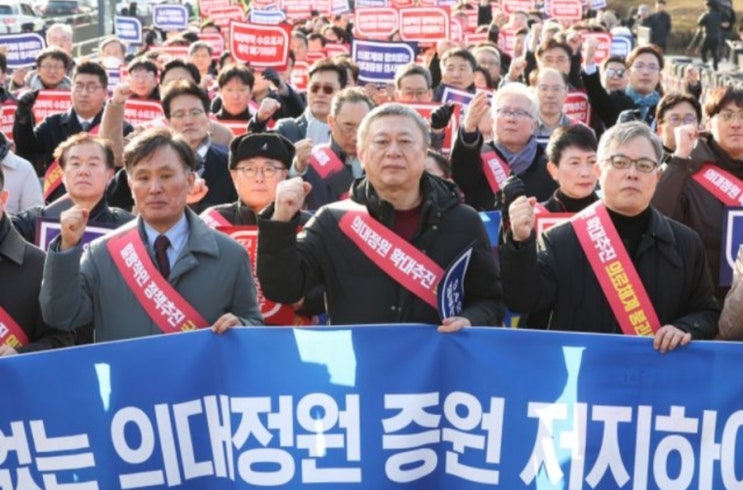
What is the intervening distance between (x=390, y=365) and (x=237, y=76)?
5.94m

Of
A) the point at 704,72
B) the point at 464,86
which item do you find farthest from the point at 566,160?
the point at 704,72

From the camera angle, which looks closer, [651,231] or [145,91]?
[651,231]

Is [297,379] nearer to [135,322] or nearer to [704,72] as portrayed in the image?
[135,322]

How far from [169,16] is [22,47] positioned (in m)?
8.85

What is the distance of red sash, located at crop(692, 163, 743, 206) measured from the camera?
6.26 meters

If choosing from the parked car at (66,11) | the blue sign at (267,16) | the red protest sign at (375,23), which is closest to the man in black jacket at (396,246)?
the red protest sign at (375,23)

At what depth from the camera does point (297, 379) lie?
15.8 feet

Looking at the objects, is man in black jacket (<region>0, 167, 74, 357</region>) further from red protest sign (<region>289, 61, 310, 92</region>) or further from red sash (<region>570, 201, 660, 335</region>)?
red protest sign (<region>289, 61, 310, 92</region>)

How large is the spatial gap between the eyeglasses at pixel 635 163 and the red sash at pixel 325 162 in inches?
107

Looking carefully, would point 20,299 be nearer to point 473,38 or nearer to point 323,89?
point 323,89

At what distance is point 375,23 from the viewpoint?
19.1 meters

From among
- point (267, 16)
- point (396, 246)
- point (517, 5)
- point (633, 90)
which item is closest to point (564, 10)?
point (517, 5)

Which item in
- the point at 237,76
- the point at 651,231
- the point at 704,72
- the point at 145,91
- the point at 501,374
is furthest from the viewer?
the point at 704,72

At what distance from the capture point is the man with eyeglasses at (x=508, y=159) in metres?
7.51
